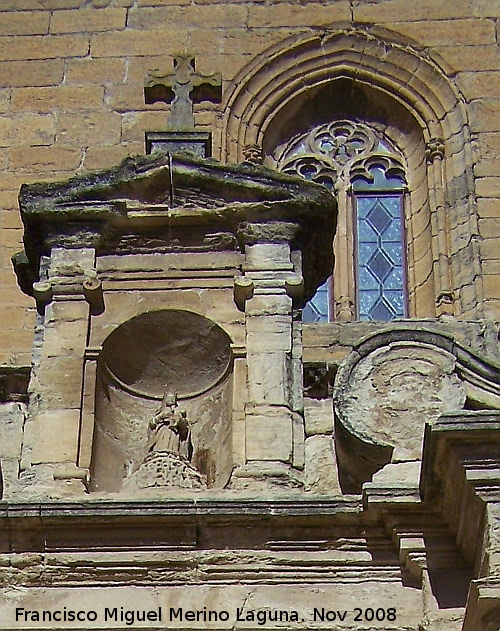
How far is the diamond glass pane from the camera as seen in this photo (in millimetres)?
11742

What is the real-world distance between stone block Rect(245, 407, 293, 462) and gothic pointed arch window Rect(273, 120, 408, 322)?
3.47 m

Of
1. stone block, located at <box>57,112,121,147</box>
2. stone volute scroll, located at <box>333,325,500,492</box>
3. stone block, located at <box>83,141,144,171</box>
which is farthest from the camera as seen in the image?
stone block, located at <box>57,112,121,147</box>

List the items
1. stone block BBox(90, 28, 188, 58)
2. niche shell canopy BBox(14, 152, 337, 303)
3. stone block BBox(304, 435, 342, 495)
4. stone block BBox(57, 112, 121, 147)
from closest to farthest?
stone block BBox(304, 435, 342, 495) < niche shell canopy BBox(14, 152, 337, 303) < stone block BBox(57, 112, 121, 147) < stone block BBox(90, 28, 188, 58)

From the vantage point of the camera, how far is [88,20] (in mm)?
12914

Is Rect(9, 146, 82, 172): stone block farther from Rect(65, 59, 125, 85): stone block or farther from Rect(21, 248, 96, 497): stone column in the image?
Rect(21, 248, 96, 497): stone column

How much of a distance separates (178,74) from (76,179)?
4.64 ft

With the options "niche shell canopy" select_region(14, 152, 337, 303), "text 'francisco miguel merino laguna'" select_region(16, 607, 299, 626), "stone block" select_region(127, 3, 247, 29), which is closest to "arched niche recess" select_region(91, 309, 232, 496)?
"niche shell canopy" select_region(14, 152, 337, 303)

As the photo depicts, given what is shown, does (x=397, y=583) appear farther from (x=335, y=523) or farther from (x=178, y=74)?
(x=178, y=74)

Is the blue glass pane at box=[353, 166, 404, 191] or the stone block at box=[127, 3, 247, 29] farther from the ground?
the stone block at box=[127, 3, 247, 29]

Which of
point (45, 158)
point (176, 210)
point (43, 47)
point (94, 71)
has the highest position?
point (43, 47)

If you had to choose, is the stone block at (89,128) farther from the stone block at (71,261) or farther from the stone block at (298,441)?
the stone block at (298,441)

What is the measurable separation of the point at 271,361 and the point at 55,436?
3.83 ft

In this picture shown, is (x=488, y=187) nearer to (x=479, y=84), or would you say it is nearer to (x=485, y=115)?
(x=485, y=115)

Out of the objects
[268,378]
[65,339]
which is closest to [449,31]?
[268,378]
